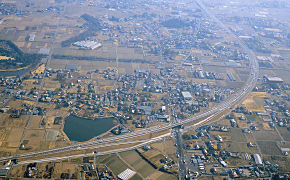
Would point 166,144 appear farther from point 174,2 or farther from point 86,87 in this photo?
point 174,2

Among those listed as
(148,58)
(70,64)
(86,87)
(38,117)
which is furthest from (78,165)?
(148,58)

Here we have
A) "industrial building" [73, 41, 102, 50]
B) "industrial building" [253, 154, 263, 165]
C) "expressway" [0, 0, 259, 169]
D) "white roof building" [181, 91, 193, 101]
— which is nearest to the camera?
"expressway" [0, 0, 259, 169]

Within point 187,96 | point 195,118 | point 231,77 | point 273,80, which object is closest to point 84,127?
point 195,118

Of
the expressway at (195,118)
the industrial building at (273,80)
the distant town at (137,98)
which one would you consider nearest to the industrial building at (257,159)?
the distant town at (137,98)

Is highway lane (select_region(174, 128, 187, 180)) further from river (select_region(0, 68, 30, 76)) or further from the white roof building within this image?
river (select_region(0, 68, 30, 76))

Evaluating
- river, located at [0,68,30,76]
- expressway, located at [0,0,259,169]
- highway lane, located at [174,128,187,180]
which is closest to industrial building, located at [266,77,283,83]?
expressway, located at [0,0,259,169]

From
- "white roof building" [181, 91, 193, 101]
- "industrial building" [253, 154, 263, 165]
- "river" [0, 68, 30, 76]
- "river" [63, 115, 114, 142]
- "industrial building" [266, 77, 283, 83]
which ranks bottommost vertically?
"industrial building" [253, 154, 263, 165]

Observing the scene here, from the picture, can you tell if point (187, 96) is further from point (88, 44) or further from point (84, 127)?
point (88, 44)

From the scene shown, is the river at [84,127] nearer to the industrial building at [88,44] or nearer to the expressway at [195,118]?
the expressway at [195,118]
